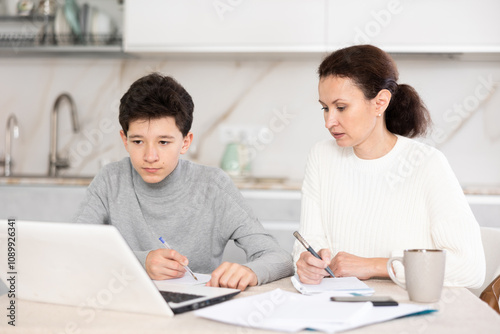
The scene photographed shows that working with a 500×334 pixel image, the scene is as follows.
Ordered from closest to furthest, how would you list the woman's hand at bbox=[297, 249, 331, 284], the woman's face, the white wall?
the woman's hand at bbox=[297, 249, 331, 284] < the woman's face < the white wall

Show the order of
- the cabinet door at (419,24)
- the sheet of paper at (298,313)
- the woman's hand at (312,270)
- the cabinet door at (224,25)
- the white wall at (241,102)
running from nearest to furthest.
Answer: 1. the sheet of paper at (298,313)
2. the woman's hand at (312,270)
3. the cabinet door at (419,24)
4. the cabinet door at (224,25)
5. the white wall at (241,102)

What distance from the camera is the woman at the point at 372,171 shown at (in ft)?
4.83

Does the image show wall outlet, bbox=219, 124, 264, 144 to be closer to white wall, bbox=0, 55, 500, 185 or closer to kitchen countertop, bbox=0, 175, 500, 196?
white wall, bbox=0, 55, 500, 185

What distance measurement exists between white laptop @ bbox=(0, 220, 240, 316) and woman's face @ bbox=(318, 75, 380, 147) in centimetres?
Result: 66

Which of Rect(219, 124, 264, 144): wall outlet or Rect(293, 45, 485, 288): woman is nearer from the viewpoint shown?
Rect(293, 45, 485, 288): woman

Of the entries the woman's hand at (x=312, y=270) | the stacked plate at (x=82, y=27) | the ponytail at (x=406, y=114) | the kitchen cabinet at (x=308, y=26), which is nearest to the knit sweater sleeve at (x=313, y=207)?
→ the ponytail at (x=406, y=114)

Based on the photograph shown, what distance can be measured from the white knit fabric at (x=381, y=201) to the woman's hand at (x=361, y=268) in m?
0.18


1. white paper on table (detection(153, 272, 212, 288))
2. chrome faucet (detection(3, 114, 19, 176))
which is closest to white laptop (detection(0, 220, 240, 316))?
white paper on table (detection(153, 272, 212, 288))

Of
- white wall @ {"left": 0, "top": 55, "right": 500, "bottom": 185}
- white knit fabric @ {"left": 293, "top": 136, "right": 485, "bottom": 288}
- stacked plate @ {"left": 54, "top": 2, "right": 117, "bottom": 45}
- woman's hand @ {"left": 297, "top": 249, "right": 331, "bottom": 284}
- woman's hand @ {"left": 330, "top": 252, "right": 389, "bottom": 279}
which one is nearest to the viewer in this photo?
woman's hand @ {"left": 297, "top": 249, "right": 331, "bottom": 284}

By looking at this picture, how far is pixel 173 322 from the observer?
835mm

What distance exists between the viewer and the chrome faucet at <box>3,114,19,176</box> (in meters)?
3.27

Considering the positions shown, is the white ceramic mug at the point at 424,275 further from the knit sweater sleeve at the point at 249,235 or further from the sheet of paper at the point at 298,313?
the knit sweater sleeve at the point at 249,235

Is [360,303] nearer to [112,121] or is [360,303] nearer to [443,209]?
[443,209]

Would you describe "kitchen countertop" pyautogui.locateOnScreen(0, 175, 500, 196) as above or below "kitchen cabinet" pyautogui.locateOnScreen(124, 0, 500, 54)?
below
